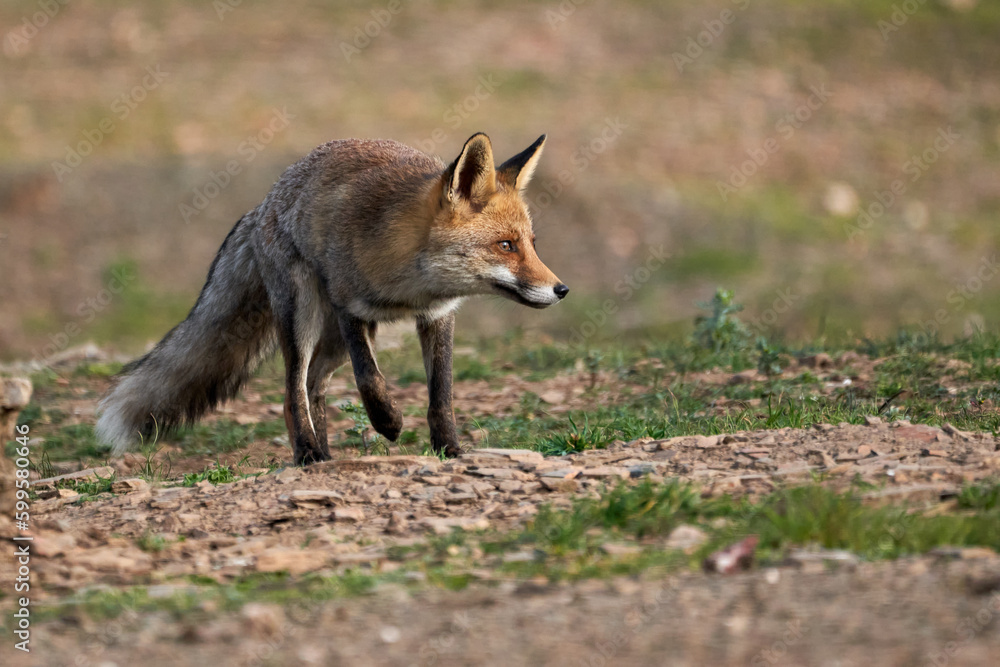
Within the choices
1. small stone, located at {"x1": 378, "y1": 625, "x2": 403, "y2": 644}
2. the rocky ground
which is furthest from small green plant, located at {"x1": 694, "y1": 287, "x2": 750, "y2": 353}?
small stone, located at {"x1": 378, "y1": 625, "x2": 403, "y2": 644}

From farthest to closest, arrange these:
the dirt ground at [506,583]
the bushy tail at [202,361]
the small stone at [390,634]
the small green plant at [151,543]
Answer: the bushy tail at [202,361] < the small green plant at [151,543] < the small stone at [390,634] < the dirt ground at [506,583]

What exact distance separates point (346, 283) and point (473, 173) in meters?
1.03

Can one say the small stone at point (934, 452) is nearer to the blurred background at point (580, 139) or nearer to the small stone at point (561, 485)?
the small stone at point (561, 485)

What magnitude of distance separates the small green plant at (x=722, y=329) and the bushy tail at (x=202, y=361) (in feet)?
11.3

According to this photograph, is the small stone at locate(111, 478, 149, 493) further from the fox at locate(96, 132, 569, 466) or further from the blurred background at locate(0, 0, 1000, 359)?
the blurred background at locate(0, 0, 1000, 359)

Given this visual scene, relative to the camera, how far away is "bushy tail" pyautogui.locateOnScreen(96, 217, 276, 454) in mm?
7211

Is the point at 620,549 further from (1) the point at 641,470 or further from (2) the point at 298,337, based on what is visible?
(2) the point at 298,337

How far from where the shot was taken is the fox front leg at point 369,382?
6.41 metres

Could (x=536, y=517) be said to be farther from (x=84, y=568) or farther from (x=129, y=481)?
(x=129, y=481)

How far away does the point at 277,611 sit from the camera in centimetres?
346

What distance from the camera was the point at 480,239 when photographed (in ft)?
20.6

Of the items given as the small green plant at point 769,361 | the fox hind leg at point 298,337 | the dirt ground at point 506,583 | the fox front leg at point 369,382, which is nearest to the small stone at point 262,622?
the dirt ground at point 506,583

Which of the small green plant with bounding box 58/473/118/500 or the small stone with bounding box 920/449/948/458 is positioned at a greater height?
the small stone with bounding box 920/449/948/458

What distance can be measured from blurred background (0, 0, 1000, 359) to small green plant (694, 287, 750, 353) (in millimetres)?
1272
